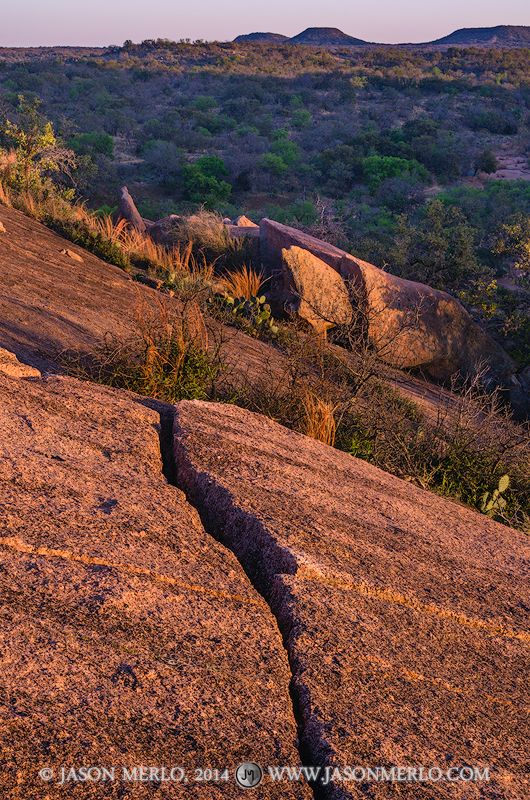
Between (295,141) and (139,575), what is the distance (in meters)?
27.4

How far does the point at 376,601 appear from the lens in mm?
2244

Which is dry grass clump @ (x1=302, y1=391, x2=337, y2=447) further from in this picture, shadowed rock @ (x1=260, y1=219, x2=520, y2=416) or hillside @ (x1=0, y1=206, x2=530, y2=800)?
shadowed rock @ (x1=260, y1=219, x2=520, y2=416)

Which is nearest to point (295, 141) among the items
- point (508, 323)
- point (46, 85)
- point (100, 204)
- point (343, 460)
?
point (100, 204)

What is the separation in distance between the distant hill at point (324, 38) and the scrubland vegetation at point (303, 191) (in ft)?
148

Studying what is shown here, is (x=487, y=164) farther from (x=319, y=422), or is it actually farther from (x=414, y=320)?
(x=319, y=422)

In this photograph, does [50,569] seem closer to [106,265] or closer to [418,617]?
[418,617]

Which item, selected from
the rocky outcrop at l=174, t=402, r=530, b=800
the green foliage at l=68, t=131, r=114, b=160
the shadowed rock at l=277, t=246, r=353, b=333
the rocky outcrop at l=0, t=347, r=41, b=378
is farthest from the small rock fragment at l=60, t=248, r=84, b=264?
the green foliage at l=68, t=131, r=114, b=160

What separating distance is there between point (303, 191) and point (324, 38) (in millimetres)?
84471

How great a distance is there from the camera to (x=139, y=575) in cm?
199

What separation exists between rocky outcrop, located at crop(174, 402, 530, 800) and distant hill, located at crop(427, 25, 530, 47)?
94671 millimetres

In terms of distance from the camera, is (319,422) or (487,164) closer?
(319,422)

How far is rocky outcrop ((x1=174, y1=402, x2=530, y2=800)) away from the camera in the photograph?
5.39 ft

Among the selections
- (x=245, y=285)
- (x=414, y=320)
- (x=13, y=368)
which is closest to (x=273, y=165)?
(x=245, y=285)

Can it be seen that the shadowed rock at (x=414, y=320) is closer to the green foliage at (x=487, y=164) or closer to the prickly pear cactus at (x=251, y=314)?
the prickly pear cactus at (x=251, y=314)
